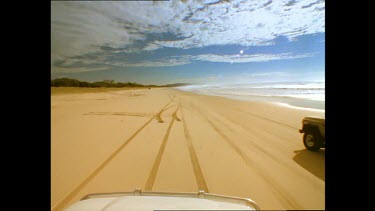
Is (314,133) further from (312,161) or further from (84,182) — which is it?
(84,182)

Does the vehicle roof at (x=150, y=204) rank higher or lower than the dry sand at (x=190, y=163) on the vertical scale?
higher

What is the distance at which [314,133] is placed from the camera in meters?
4.25

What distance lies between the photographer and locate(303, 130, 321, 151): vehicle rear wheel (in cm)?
421

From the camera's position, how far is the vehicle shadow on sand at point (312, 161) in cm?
351

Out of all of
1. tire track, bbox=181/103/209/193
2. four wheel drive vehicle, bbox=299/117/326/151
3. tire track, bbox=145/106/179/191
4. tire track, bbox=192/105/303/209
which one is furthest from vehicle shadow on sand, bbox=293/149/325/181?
tire track, bbox=145/106/179/191

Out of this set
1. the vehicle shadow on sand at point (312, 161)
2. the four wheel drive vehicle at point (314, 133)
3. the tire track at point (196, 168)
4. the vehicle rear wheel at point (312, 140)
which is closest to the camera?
the tire track at point (196, 168)

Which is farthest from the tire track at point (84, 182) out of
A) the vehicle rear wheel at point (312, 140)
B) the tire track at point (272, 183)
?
the vehicle rear wheel at point (312, 140)

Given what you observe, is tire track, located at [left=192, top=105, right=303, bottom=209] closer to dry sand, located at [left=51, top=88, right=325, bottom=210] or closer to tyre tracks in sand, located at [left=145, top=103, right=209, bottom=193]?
dry sand, located at [left=51, top=88, right=325, bottom=210]

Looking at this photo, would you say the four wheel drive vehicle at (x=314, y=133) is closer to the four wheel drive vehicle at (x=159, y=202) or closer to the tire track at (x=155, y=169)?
the tire track at (x=155, y=169)

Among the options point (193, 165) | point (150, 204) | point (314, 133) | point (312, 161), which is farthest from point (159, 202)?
point (314, 133)

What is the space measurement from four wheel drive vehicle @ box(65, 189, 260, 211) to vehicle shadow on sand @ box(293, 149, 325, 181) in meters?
1.98
